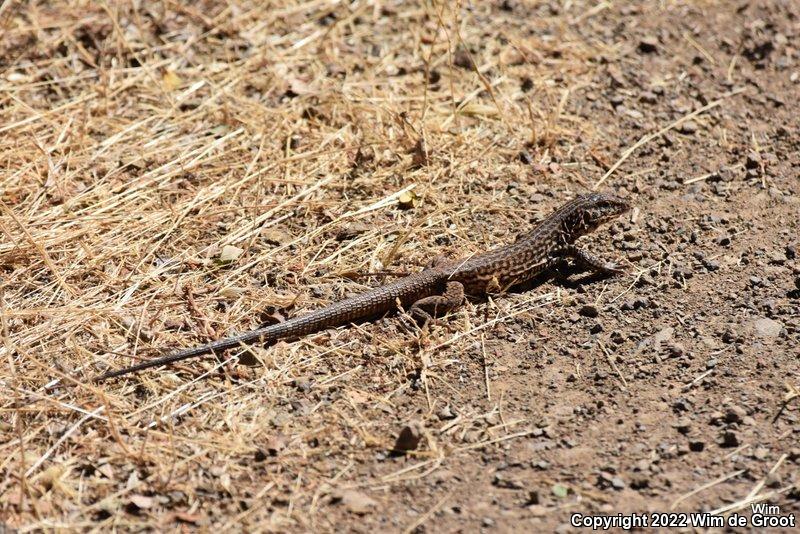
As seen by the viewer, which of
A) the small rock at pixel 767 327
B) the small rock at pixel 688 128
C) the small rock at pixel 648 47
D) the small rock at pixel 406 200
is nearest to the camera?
the small rock at pixel 767 327

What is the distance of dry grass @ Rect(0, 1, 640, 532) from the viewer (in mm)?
5012

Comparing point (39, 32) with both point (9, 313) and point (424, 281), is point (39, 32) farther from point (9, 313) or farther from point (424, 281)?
point (424, 281)

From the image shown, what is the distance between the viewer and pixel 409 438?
198 inches

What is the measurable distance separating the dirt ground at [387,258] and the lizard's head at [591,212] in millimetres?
219

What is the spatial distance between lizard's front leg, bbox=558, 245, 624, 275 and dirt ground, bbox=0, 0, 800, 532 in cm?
12

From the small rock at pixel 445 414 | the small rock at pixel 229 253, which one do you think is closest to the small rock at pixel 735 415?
the small rock at pixel 445 414

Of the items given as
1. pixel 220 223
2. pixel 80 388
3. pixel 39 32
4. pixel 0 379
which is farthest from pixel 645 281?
pixel 39 32

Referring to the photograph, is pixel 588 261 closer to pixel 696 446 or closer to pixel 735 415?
pixel 735 415

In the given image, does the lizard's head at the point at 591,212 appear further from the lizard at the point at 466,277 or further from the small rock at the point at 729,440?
the small rock at the point at 729,440

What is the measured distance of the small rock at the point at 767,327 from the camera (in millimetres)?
5754

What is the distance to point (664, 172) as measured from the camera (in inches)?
293

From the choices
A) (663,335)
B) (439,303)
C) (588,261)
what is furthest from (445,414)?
(588,261)

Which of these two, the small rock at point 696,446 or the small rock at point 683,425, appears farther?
the small rock at point 683,425

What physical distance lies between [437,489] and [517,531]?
477 millimetres
